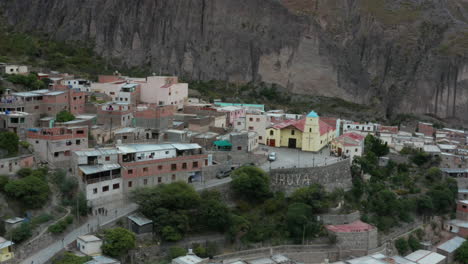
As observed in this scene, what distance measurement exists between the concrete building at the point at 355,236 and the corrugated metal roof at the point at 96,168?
1035 cm

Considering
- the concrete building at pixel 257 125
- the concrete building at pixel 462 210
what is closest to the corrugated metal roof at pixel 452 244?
the concrete building at pixel 462 210

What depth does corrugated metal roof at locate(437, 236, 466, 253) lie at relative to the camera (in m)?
28.7

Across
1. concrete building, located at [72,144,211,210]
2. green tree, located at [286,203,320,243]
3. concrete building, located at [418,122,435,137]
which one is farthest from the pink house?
concrete building, located at [418,122,435,137]

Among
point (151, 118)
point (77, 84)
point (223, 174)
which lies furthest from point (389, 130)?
point (77, 84)

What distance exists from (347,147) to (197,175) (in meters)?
9.86

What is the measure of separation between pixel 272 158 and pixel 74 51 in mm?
33754

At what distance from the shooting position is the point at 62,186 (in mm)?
24594

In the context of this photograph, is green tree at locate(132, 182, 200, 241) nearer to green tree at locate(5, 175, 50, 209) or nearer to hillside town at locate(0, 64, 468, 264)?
hillside town at locate(0, 64, 468, 264)

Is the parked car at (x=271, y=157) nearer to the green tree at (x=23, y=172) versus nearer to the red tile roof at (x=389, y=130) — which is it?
the green tree at (x=23, y=172)

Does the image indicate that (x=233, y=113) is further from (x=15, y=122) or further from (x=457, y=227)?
(x=457, y=227)

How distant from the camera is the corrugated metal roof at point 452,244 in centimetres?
2872

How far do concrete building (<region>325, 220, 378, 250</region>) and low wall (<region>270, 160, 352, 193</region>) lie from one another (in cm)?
272

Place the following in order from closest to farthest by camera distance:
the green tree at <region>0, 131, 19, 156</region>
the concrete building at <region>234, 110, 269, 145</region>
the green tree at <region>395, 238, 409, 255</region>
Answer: the green tree at <region>0, 131, 19, 156</region>, the green tree at <region>395, 238, 409, 255</region>, the concrete building at <region>234, 110, 269, 145</region>

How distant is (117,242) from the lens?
21.8 meters
